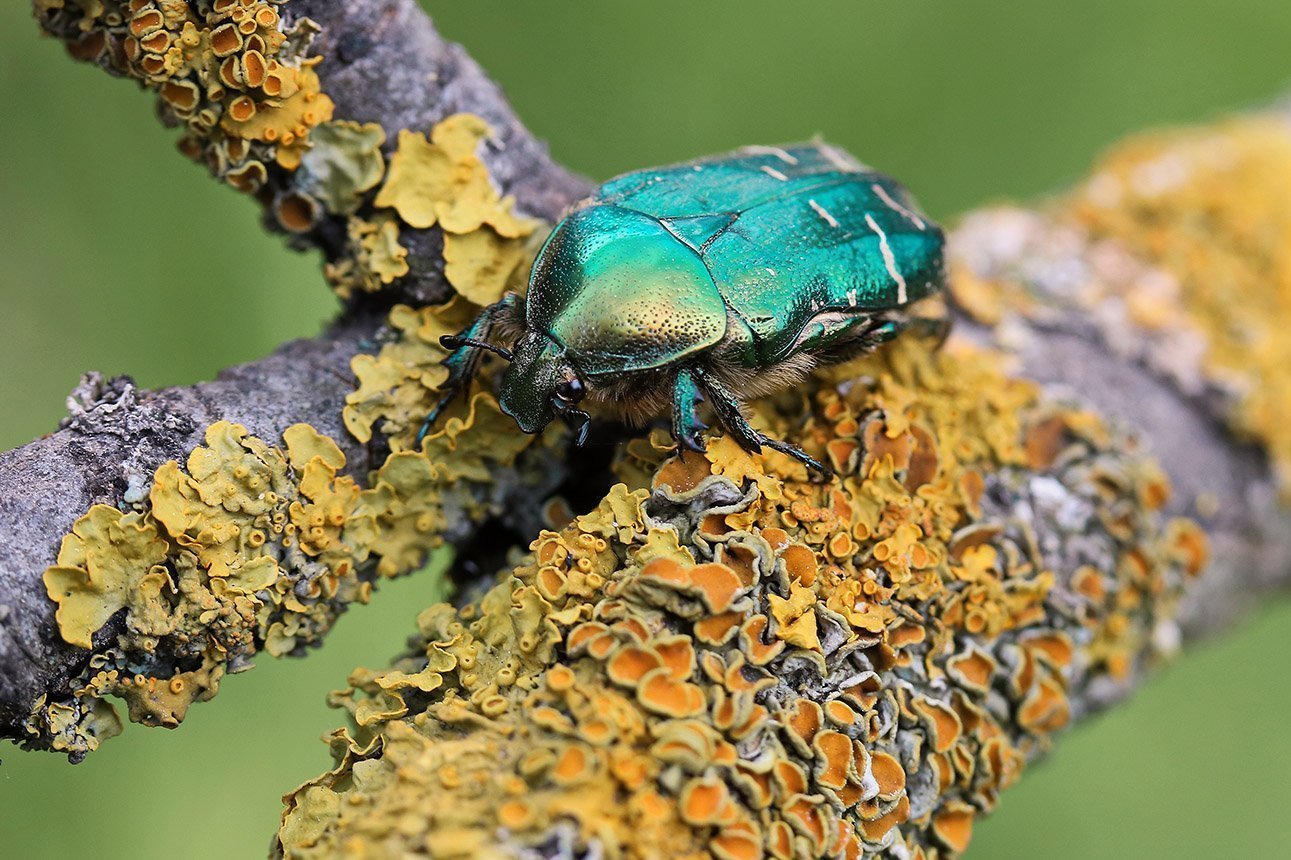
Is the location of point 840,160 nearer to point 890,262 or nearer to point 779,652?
point 890,262

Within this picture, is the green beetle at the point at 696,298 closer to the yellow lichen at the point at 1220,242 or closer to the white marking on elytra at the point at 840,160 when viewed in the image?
the white marking on elytra at the point at 840,160

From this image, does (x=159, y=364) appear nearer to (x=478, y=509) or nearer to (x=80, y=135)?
(x=80, y=135)

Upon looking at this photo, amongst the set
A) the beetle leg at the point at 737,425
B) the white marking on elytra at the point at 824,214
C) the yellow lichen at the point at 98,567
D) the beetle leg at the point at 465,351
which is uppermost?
the white marking on elytra at the point at 824,214

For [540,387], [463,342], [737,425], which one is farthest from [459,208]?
[737,425]

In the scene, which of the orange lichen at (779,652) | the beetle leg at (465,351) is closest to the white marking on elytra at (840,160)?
the orange lichen at (779,652)

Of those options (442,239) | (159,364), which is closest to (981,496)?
(442,239)

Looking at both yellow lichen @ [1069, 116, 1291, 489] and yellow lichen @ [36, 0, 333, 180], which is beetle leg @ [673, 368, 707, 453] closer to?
yellow lichen @ [36, 0, 333, 180]
